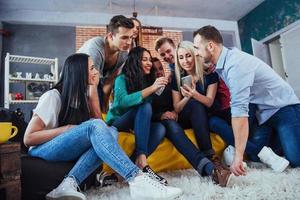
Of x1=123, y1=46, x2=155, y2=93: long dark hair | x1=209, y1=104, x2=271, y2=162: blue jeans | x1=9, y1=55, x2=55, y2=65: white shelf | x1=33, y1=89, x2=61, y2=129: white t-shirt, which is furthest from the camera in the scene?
x1=9, y1=55, x2=55, y2=65: white shelf

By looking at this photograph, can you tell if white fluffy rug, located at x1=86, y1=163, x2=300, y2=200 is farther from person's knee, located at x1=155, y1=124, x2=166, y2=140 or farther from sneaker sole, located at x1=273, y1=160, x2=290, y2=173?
person's knee, located at x1=155, y1=124, x2=166, y2=140

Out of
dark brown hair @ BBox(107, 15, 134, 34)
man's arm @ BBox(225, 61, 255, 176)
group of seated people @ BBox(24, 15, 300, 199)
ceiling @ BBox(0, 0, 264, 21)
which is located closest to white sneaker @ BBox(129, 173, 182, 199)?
group of seated people @ BBox(24, 15, 300, 199)

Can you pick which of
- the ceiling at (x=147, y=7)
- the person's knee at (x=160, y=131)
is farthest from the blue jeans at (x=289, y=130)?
the ceiling at (x=147, y=7)

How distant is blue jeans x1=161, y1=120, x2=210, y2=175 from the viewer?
114 cm

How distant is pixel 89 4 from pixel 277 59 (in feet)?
10.4

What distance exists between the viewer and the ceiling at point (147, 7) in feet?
11.1

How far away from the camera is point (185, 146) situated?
1.21 meters

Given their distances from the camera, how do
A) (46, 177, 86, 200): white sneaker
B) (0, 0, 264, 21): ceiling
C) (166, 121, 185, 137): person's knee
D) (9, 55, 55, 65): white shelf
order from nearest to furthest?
(46, 177, 86, 200): white sneaker, (166, 121, 185, 137): person's knee, (9, 55, 55, 65): white shelf, (0, 0, 264, 21): ceiling

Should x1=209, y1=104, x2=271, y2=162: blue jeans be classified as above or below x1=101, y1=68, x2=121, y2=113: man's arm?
below

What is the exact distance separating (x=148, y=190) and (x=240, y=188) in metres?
0.38

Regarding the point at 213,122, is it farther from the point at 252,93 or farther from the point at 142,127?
the point at 142,127

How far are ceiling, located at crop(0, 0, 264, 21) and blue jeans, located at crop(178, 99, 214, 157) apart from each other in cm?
260

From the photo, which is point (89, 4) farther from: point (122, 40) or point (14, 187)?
point (14, 187)

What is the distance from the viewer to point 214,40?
120 cm
